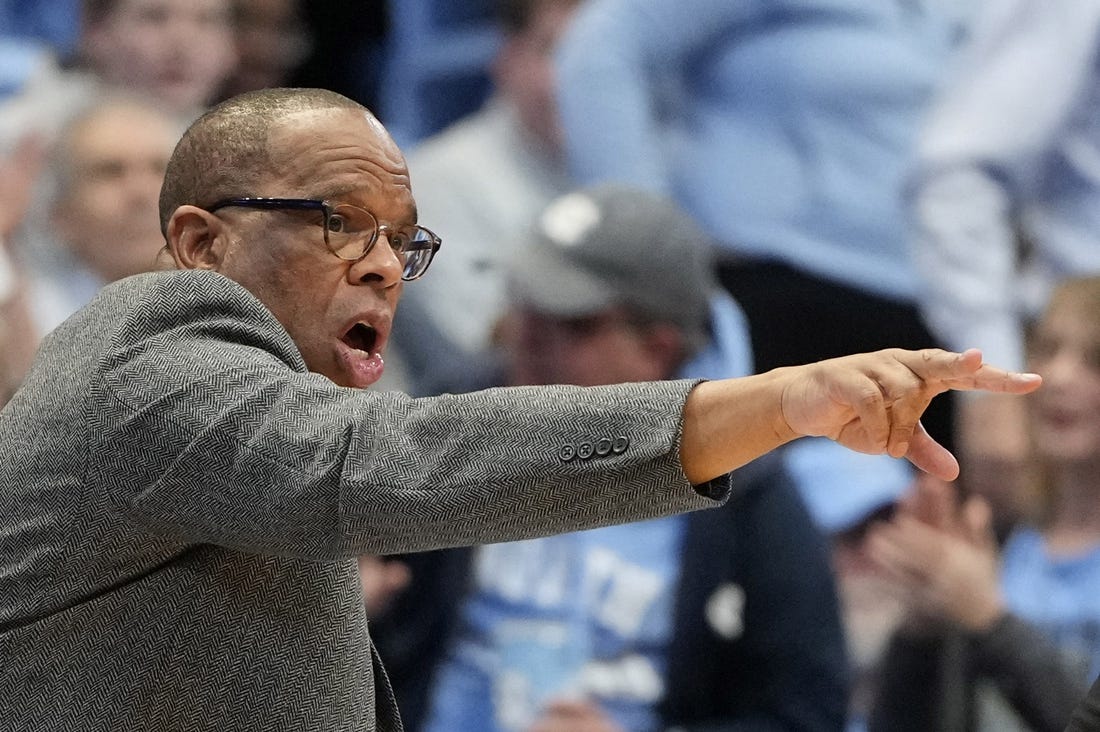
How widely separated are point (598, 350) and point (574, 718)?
3.19ft

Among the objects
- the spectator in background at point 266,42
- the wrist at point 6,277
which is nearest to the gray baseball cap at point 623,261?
the spectator in background at point 266,42

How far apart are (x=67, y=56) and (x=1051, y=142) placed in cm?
318

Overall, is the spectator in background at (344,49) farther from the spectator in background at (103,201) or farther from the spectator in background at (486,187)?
the spectator in background at (103,201)

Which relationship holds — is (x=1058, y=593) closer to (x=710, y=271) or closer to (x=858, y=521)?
(x=858, y=521)

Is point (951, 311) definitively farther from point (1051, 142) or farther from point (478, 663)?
point (478, 663)

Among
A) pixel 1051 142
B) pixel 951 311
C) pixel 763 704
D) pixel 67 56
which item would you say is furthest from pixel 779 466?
pixel 67 56

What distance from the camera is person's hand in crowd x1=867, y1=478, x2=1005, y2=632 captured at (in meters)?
4.36

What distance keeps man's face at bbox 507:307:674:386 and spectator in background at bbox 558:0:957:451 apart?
601 millimetres

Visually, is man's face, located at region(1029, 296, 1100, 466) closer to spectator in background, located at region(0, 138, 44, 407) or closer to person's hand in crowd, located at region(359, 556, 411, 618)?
person's hand in crowd, located at region(359, 556, 411, 618)

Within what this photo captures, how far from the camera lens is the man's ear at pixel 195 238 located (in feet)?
6.06

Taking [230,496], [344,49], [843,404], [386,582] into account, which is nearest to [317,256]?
[230,496]

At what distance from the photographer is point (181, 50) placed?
209 inches

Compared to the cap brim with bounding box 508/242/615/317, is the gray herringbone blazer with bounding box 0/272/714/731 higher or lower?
higher

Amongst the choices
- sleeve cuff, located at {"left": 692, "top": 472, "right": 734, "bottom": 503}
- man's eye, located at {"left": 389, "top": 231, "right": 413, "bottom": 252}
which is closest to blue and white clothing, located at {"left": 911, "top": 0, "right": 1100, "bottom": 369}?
man's eye, located at {"left": 389, "top": 231, "right": 413, "bottom": 252}
